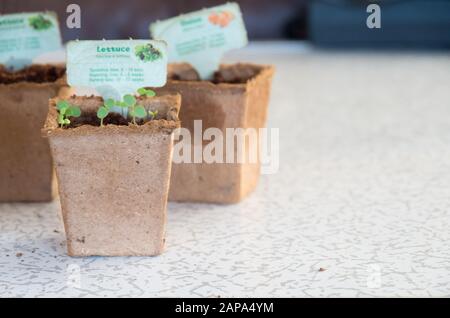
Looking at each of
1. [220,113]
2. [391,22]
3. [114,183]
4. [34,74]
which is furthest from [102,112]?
[391,22]

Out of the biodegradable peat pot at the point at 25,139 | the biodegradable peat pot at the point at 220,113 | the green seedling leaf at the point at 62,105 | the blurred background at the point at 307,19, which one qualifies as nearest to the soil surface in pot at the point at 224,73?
the biodegradable peat pot at the point at 220,113

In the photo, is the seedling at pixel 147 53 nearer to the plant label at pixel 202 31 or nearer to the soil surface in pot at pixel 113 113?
the soil surface in pot at pixel 113 113

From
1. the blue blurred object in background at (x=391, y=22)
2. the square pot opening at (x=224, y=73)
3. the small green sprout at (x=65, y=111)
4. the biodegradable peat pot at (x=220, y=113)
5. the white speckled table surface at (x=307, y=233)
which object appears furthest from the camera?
the blue blurred object in background at (x=391, y=22)

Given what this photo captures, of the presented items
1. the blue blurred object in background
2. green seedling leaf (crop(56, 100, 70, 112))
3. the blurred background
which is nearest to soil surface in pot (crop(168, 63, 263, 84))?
green seedling leaf (crop(56, 100, 70, 112))

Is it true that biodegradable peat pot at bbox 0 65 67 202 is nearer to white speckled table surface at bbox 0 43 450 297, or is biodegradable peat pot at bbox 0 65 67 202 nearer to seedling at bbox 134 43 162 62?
white speckled table surface at bbox 0 43 450 297

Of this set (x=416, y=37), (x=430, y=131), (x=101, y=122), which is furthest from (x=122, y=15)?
(x=101, y=122)

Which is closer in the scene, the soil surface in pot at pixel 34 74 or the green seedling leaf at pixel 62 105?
the green seedling leaf at pixel 62 105
